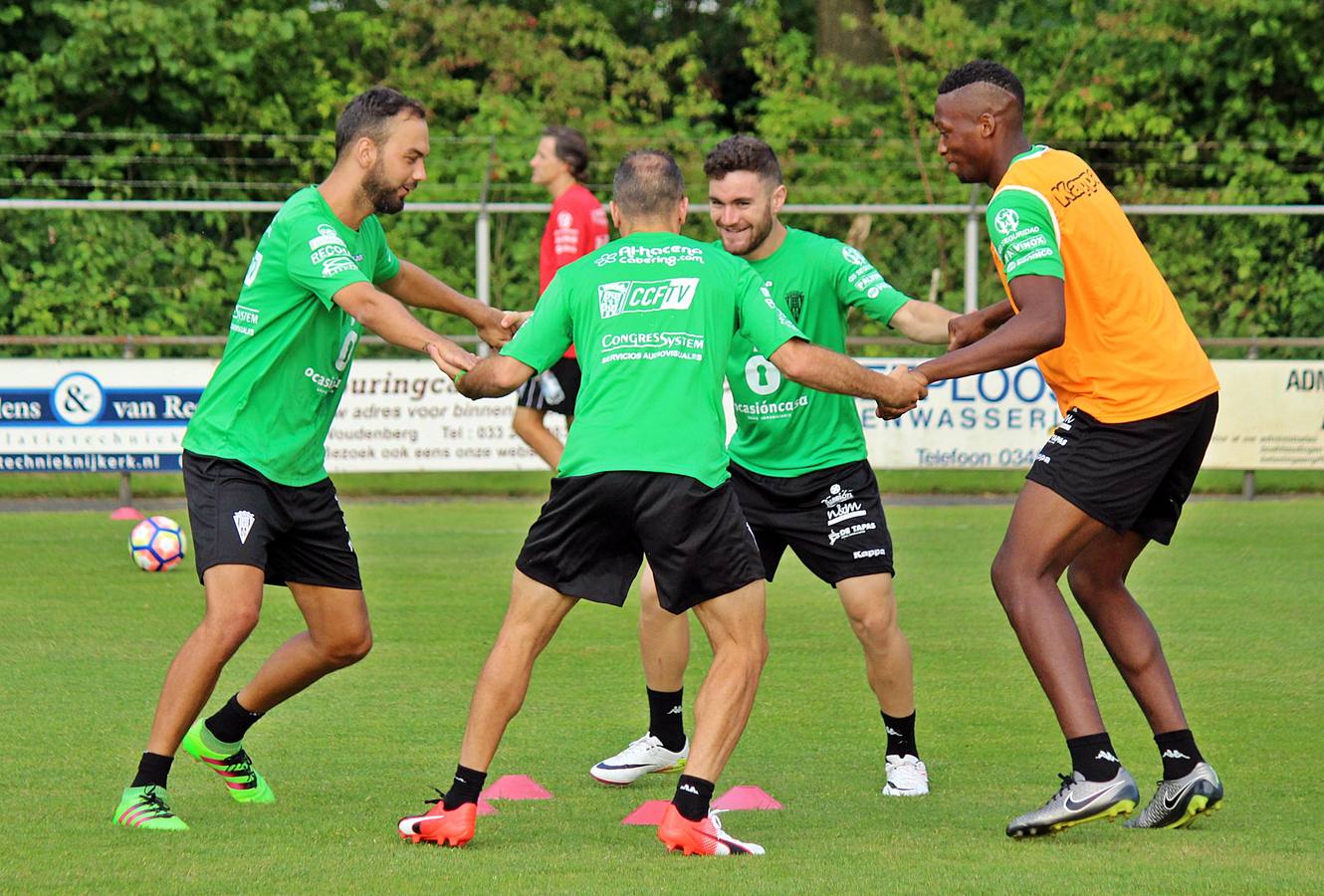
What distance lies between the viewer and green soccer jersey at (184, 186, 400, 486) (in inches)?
218

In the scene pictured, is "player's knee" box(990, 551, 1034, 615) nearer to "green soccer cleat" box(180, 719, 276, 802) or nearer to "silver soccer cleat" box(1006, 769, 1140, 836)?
"silver soccer cleat" box(1006, 769, 1140, 836)

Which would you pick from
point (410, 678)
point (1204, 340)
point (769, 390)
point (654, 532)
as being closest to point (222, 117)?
point (1204, 340)

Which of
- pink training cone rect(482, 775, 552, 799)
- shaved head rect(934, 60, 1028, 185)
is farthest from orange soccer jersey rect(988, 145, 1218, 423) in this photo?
pink training cone rect(482, 775, 552, 799)

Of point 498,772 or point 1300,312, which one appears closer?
point 498,772

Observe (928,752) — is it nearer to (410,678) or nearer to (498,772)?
(498,772)

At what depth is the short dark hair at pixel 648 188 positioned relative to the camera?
5277mm

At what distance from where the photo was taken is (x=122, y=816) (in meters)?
5.26

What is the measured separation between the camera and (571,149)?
11570 mm

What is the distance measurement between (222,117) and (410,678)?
15133 millimetres

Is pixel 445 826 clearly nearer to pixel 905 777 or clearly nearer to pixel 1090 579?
pixel 905 777

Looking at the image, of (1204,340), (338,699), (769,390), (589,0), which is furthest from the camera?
(589,0)

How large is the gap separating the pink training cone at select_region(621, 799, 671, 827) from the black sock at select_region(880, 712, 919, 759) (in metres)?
0.91

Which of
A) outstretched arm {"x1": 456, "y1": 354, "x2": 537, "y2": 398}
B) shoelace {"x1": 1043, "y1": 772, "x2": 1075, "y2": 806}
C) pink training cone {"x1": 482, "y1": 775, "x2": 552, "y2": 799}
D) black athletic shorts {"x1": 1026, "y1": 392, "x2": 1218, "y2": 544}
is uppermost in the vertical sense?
outstretched arm {"x1": 456, "y1": 354, "x2": 537, "y2": 398}

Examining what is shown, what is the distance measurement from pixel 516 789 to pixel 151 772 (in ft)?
3.73
